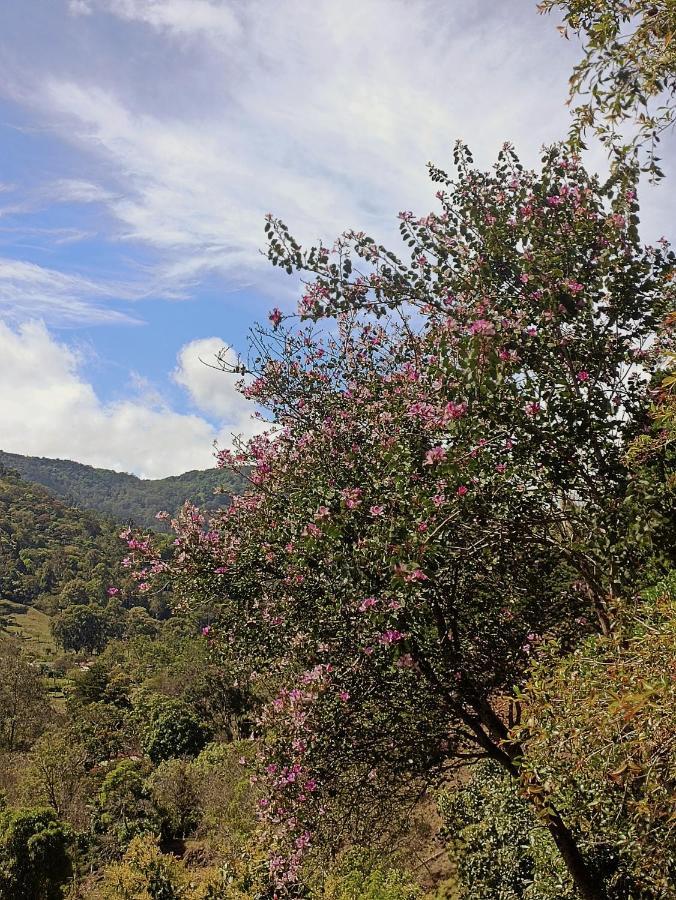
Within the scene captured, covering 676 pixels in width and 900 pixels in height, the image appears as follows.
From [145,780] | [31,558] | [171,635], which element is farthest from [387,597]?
[31,558]

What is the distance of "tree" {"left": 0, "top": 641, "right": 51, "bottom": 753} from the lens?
40.8 meters

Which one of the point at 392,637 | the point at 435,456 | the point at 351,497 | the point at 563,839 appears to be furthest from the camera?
the point at 563,839

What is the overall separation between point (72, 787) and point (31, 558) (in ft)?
374

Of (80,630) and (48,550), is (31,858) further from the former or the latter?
(48,550)

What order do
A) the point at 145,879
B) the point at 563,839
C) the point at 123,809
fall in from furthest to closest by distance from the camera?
the point at 123,809, the point at 145,879, the point at 563,839

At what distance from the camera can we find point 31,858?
21312 millimetres

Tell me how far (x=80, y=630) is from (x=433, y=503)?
99984 mm

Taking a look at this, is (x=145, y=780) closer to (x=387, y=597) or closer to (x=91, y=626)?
(x=387, y=597)

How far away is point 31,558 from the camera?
130m

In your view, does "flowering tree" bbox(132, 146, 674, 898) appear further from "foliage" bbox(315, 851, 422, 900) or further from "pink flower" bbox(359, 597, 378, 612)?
"foliage" bbox(315, 851, 422, 900)

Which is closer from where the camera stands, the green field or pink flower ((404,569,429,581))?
pink flower ((404,569,429,581))

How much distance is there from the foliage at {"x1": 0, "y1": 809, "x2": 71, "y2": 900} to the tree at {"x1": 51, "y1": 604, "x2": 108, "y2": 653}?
73.4 meters

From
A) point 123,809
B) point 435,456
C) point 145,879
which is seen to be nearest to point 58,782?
point 123,809

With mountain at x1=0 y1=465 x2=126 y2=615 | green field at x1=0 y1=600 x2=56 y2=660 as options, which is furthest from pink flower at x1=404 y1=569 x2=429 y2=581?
mountain at x1=0 y1=465 x2=126 y2=615
